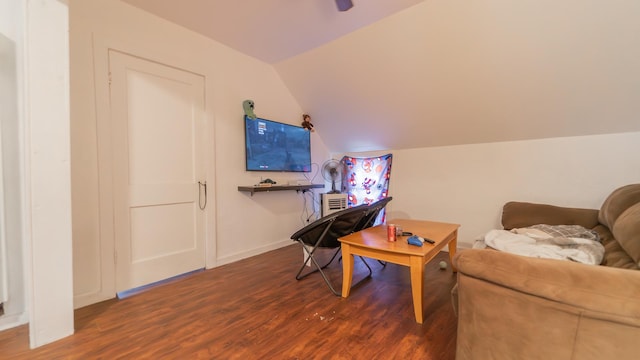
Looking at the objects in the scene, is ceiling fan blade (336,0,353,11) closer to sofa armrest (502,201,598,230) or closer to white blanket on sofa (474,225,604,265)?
white blanket on sofa (474,225,604,265)

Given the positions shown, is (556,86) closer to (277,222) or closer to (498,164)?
(498,164)

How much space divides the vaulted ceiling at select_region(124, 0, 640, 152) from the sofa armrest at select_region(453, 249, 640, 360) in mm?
2210

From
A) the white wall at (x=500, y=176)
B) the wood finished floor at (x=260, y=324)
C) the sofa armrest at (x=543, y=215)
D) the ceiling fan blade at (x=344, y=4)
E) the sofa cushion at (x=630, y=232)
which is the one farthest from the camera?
the white wall at (x=500, y=176)

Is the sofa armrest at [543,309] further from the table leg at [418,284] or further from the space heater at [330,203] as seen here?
the space heater at [330,203]

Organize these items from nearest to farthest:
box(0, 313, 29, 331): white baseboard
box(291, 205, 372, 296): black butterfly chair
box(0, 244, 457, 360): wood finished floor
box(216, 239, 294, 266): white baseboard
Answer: box(0, 244, 457, 360): wood finished floor, box(0, 313, 29, 331): white baseboard, box(291, 205, 372, 296): black butterfly chair, box(216, 239, 294, 266): white baseboard

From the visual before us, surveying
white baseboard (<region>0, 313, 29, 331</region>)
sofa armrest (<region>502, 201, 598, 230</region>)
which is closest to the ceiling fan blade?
sofa armrest (<region>502, 201, 598, 230</region>)

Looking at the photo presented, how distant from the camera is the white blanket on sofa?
5.18 ft

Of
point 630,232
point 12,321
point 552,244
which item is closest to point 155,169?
point 12,321

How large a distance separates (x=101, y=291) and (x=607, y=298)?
3103mm

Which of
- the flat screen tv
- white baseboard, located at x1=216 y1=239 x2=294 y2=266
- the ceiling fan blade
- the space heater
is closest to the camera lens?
the ceiling fan blade

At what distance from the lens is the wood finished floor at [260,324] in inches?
59.6

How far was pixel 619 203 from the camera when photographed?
1.91m

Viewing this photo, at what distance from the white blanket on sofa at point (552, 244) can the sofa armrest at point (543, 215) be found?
32 cm

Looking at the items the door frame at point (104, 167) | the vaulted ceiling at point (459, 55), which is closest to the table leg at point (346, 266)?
the door frame at point (104, 167)
